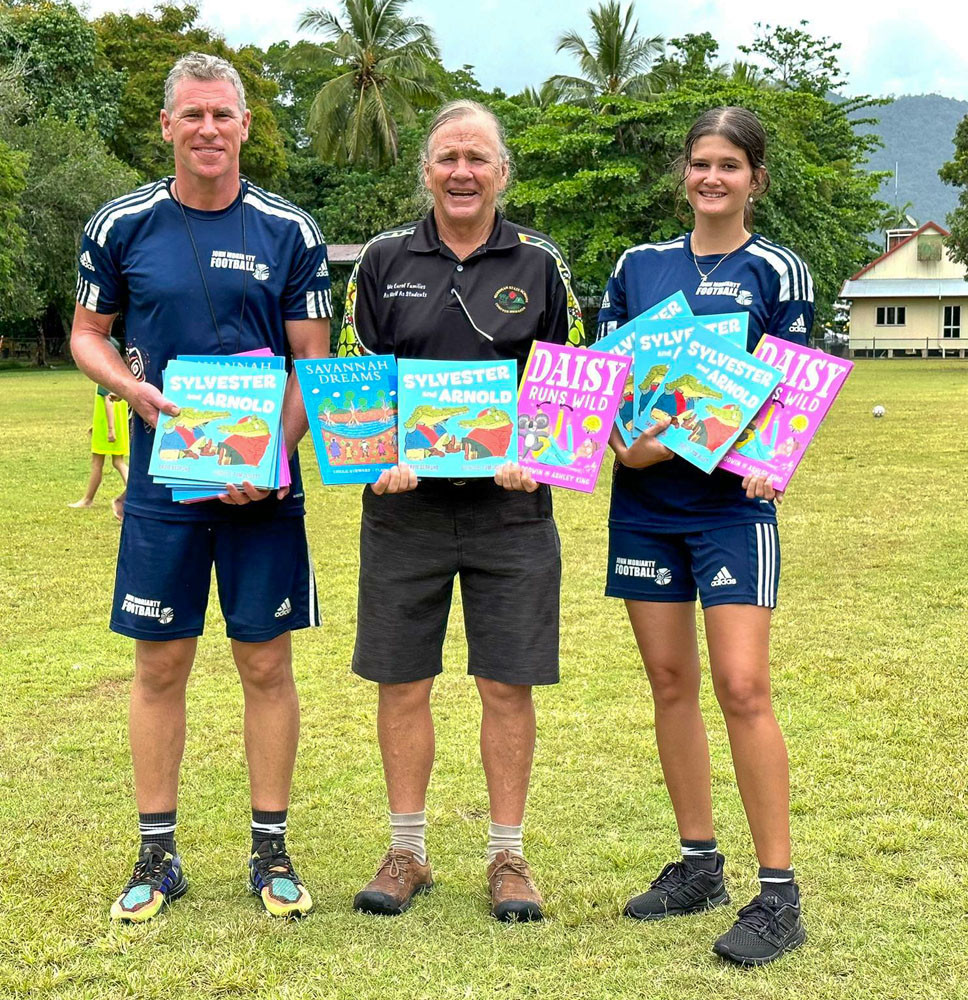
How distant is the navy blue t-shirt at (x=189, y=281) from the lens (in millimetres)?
3668

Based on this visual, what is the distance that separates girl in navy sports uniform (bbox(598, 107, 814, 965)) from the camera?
3545 millimetres

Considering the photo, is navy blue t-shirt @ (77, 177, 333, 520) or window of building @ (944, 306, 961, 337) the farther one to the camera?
window of building @ (944, 306, 961, 337)

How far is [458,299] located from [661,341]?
2.02 ft

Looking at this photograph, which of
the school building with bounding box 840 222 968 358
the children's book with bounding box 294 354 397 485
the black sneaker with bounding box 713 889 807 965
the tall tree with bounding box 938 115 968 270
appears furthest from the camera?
the school building with bounding box 840 222 968 358

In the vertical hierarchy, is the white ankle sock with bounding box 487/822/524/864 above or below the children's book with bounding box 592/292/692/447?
below

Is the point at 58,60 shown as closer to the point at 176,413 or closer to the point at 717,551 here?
the point at 176,413

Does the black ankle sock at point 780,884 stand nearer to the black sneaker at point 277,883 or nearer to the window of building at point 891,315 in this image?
the black sneaker at point 277,883

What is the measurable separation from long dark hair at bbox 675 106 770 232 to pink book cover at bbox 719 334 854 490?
1.50ft

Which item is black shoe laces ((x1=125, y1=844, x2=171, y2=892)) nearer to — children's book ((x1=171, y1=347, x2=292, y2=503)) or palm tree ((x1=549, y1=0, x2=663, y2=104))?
children's book ((x1=171, y1=347, x2=292, y2=503))

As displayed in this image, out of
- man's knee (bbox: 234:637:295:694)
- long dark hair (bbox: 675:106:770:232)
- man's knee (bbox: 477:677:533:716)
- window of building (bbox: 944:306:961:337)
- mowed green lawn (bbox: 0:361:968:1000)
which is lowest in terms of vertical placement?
mowed green lawn (bbox: 0:361:968:1000)

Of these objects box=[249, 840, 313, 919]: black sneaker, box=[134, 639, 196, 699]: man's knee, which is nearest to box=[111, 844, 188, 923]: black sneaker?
box=[249, 840, 313, 919]: black sneaker

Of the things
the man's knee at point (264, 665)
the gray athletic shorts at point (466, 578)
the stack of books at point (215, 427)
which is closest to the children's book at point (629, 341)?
the gray athletic shorts at point (466, 578)

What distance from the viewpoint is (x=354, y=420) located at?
365 centimetres

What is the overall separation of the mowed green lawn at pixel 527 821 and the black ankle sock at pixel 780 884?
0.52 feet
